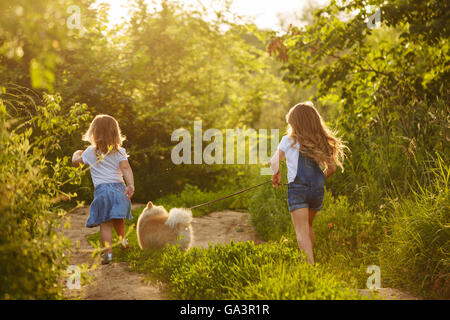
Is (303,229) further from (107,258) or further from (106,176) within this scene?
(106,176)

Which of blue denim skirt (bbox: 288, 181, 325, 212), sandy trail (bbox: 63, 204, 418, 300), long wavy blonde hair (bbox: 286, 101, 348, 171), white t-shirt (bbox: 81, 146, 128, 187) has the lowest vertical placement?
sandy trail (bbox: 63, 204, 418, 300)

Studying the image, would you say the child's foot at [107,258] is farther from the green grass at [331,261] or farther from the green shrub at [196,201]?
the green shrub at [196,201]

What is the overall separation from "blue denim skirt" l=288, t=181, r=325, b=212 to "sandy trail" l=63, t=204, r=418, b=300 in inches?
43.4

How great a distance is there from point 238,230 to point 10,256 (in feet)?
16.6

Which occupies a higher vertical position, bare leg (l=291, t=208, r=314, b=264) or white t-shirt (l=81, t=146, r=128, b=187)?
white t-shirt (l=81, t=146, r=128, b=187)

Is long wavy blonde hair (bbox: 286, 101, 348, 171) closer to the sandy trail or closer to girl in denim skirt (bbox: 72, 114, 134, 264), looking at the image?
the sandy trail

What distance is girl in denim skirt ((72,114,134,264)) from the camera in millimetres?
5188

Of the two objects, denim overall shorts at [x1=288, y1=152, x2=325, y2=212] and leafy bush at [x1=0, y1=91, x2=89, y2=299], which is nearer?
leafy bush at [x1=0, y1=91, x2=89, y2=299]

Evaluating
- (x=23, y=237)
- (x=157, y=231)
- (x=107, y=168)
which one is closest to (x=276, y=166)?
(x=157, y=231)

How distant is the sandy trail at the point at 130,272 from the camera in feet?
12.1

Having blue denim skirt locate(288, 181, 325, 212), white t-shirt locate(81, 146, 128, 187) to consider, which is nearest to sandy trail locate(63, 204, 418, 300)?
white t-shirt locate(81, 146, 128, 187)

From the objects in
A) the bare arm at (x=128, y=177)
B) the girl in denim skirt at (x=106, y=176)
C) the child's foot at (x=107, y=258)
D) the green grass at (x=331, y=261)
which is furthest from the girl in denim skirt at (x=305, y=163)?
the child's foot at (x=107, y=258)

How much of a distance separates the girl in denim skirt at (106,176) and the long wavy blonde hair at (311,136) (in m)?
2.16

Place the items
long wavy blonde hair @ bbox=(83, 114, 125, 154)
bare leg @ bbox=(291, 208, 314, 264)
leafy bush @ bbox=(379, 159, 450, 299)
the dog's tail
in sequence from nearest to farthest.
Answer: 1. leafy bush @ bbox=(379, 159, 450, 299)
2. bare leg @ bbox=(291, 208, 314, 264)
3. the dog's tail
4. long wavy blonde hair @ bbox=(83, 114, 125, 154)
